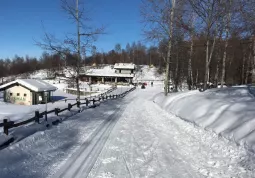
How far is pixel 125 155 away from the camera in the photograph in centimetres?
627

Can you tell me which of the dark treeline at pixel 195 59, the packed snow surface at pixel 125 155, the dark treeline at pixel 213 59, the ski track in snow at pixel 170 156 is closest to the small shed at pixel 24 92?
the dark treeline at pixel 195 59

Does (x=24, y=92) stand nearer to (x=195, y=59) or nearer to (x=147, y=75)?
(x=195, y=59)

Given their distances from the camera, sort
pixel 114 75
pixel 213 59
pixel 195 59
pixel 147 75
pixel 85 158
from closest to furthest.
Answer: pixel 85 158 < pixel 195 59 < pixel 213 59 < pixel 114 75 < pixel 147 75

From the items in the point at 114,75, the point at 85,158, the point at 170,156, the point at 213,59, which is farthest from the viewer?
the point at 114,75

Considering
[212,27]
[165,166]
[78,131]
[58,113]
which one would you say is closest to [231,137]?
[165,166]

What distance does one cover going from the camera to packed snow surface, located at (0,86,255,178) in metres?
Result: 5.13

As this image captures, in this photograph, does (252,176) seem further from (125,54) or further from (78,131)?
(125,54)

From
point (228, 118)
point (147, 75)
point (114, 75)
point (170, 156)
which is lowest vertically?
point (170, 156)

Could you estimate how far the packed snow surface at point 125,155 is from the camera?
5.13 m

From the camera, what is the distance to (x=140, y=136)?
333 inches

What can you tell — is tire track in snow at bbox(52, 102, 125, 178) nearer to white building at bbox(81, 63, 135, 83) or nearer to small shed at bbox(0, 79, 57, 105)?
small shed at bbox(0, 79, 57, 105)

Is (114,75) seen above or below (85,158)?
above

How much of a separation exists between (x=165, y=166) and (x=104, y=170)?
5.00 feet

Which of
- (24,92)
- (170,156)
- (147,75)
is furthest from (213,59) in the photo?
(147,75)
